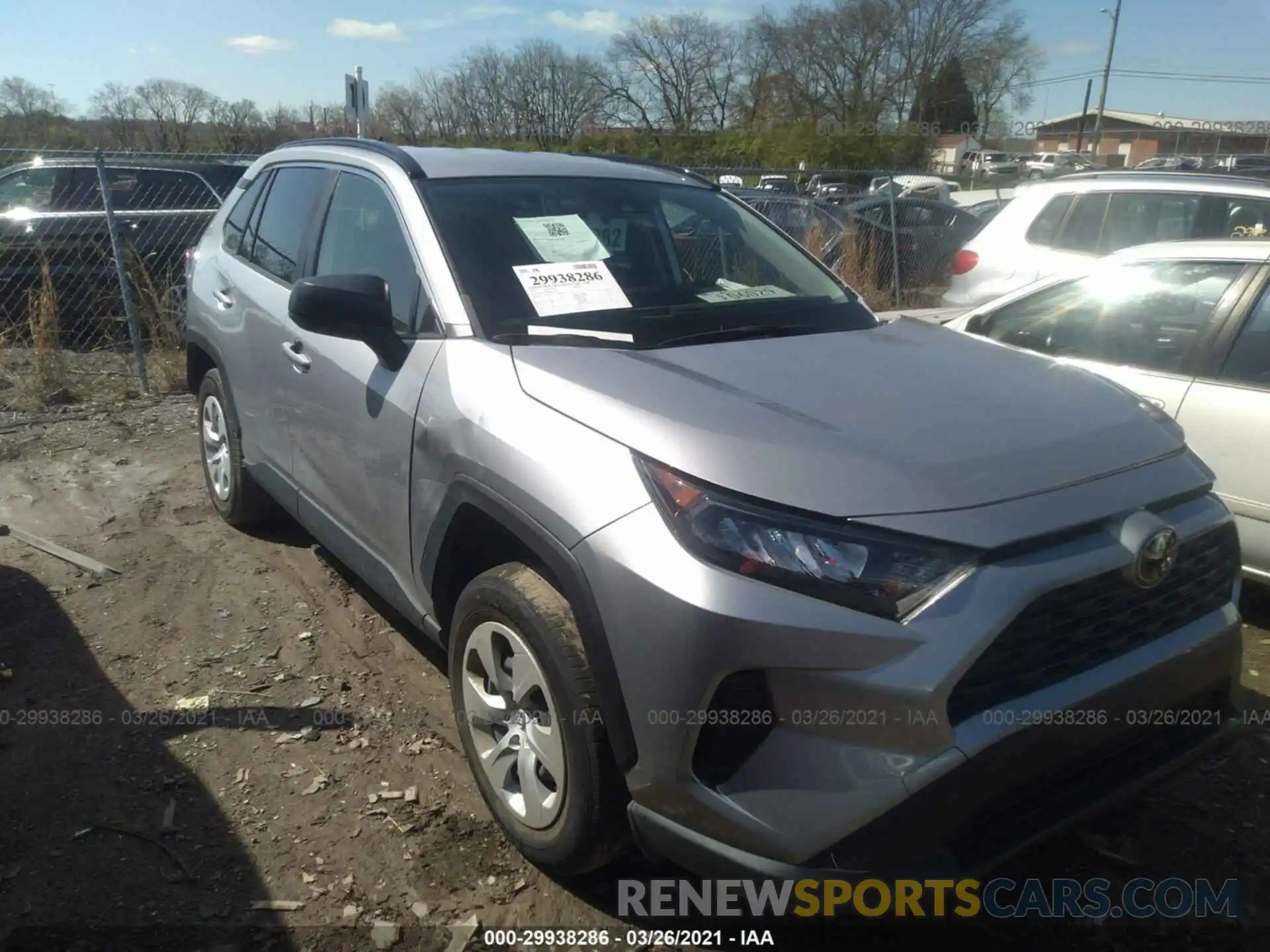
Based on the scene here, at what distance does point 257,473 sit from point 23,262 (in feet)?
19.8

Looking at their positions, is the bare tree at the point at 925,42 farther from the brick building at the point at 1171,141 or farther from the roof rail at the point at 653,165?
the roof rail at the point at 653,165

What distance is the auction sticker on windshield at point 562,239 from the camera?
3105 millimetres

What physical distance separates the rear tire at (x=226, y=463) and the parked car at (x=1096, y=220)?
4.59m

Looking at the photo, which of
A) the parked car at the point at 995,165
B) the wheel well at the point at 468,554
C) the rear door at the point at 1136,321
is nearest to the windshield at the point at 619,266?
the wheel well at the point at 468,554

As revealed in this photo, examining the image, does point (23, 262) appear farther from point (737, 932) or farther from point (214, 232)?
point (737, 932)

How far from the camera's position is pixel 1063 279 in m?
4.45

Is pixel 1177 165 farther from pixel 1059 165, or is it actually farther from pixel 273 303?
pixel 273 303

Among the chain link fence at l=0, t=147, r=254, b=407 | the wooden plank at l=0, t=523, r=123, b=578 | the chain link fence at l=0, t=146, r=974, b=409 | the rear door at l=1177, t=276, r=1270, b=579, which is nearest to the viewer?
the rear door at l=1177, t=276, r=1270, b=579

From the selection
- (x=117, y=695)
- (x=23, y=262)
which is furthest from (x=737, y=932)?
(x=23, y=262)

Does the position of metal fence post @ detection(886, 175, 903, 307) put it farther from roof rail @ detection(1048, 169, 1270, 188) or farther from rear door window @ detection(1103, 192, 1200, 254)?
rear door window @ detection(1103, 192, 1200, 254)

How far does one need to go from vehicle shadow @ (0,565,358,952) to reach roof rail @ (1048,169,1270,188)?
5934 mm

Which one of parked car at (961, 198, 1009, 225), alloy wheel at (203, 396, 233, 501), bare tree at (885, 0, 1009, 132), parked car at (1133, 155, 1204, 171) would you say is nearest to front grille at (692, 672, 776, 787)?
alloy wheel at (203, 396, 233, 501)

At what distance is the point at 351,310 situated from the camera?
2.83m

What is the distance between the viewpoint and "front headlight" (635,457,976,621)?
195cm
